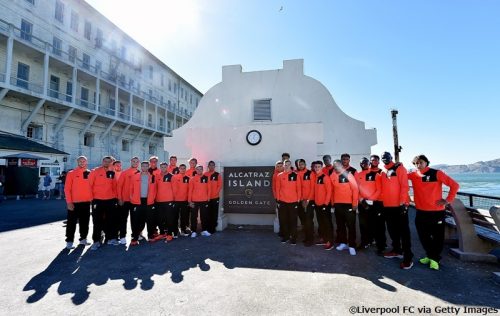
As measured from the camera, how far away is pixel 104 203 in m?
5.97

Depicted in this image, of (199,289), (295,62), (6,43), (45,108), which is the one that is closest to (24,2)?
(6,43)

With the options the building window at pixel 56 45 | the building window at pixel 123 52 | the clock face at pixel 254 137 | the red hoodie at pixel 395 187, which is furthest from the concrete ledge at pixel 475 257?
the building window at pixel 123 52

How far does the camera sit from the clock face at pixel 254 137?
7.80 meters

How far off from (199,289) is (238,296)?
2.08ft

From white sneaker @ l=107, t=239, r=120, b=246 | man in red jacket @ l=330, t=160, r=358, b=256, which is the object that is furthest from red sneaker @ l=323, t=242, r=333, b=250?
white sneaker @ l=107, t=239, r=120, b=246

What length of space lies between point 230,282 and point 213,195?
11.1 feet

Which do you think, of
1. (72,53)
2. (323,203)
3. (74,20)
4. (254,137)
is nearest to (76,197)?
(254,137)

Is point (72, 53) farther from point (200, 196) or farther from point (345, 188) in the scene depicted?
point (345, 188)

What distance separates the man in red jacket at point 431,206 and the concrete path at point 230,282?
1.18ft

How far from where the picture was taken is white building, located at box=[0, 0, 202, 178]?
1847cm

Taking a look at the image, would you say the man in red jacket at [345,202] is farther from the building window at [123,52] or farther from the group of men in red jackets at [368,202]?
the building window at [123,52]

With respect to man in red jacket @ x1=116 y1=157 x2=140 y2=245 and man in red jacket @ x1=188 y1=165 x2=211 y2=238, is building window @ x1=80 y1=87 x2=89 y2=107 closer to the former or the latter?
man in red jacket @ x1=116 y1=157 x2=140 y2=245

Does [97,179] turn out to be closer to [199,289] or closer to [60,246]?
[60,246]

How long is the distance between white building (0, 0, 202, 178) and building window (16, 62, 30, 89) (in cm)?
1
